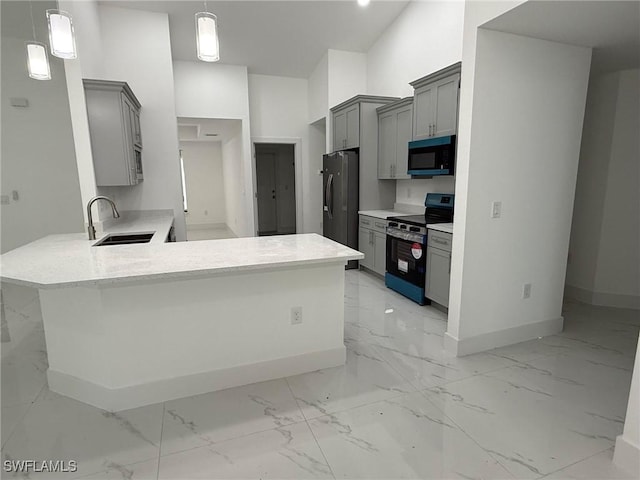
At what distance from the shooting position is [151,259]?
6.86 ft

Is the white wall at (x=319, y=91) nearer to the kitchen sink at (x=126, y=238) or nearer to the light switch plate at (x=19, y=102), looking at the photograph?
A: the kitchen sink at (x=126, y=238)

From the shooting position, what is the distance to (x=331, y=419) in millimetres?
1950

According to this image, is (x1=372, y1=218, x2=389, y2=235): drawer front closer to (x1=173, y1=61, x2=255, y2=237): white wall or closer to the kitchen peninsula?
the kitchen peninsula

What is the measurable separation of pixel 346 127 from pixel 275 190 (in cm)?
379

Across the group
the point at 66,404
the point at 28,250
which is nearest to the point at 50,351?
the point at 66,404

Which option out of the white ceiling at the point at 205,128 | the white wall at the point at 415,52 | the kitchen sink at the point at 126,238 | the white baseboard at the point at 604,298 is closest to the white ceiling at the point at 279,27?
the white wall at the point at 415,52

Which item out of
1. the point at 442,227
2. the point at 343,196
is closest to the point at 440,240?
the point at 442,227

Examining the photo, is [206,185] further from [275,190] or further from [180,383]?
[180,383]

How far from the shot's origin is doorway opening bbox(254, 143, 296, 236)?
8.45m

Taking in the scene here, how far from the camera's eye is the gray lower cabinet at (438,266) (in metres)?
3.23

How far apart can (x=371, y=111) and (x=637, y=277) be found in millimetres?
3580

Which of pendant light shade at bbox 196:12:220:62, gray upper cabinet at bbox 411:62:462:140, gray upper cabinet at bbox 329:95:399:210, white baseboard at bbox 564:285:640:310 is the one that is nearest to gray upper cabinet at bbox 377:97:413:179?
gray upper cabinet at bbox 329:95:399:210

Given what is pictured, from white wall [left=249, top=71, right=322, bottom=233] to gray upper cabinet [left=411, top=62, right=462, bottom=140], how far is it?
304 centimetres

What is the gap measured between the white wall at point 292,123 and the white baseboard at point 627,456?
5500mm
